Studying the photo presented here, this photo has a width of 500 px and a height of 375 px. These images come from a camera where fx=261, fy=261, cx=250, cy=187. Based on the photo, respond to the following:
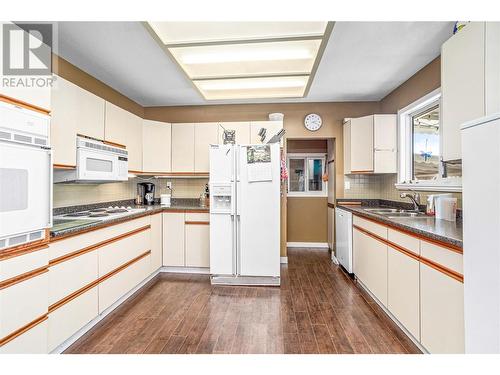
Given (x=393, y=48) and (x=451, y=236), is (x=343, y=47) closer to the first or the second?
(x=393, y=48)

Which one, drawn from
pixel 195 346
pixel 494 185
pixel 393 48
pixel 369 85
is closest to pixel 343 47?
pixel 393 48

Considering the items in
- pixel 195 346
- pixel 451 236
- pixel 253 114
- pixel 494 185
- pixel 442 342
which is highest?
pixel 253 114

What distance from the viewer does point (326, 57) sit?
2582 millimetres

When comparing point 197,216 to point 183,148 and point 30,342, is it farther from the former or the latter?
point 30,342

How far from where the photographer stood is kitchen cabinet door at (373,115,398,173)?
344 cm

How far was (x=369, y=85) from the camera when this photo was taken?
3.35 metres

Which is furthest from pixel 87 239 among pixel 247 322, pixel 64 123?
pixel 247 322

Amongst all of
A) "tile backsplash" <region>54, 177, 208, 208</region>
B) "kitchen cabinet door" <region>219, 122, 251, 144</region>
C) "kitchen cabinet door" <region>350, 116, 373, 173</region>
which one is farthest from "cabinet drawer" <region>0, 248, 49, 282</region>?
"kitchen cabinet door" <region>350, 116, 373, 173</region>

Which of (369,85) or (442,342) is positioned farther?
(369,85)

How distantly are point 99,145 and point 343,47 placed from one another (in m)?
2.52

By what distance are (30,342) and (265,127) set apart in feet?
10.4

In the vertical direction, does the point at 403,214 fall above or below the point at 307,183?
below

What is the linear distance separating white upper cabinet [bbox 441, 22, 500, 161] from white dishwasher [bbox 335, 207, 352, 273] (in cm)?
159
